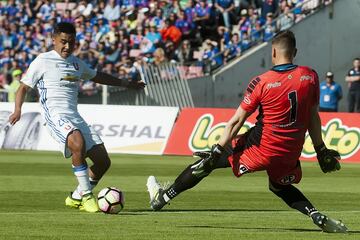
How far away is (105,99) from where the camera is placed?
31078 millimetres

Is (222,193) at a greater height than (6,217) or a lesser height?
lesser

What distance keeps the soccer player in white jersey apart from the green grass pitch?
471 millimetres

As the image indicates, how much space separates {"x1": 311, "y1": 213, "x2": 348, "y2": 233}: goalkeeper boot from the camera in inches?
431

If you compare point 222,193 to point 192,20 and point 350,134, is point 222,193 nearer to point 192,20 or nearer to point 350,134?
Result: point 350,134

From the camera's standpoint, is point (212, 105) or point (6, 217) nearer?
point (6, 217)

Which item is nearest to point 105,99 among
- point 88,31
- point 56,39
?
point 88,31

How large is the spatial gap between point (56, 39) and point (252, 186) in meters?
6.04

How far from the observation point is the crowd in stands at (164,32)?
34125 millimetres

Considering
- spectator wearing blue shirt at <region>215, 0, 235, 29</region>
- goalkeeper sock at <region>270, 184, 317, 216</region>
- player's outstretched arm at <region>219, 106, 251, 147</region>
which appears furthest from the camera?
spectator wearing blue shirt at <region>215, 0, 235, 29</region>

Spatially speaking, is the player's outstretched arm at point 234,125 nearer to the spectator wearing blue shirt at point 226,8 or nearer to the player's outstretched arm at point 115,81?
the player's outstretched arm at point 115,81

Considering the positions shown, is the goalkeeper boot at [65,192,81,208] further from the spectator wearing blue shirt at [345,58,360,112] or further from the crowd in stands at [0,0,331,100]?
the crowd in stands at [0,0,331,100]

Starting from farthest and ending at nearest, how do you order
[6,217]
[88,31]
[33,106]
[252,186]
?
[88,31], [33,106], [252,186], [6,217]

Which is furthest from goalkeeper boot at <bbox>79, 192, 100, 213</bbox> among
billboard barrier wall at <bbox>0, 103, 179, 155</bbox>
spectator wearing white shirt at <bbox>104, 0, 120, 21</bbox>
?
spectator wearing white shirt at <bbox>104, 0, 120, 21</bbox>

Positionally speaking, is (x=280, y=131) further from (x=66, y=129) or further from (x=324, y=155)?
(x=66, y=129)
